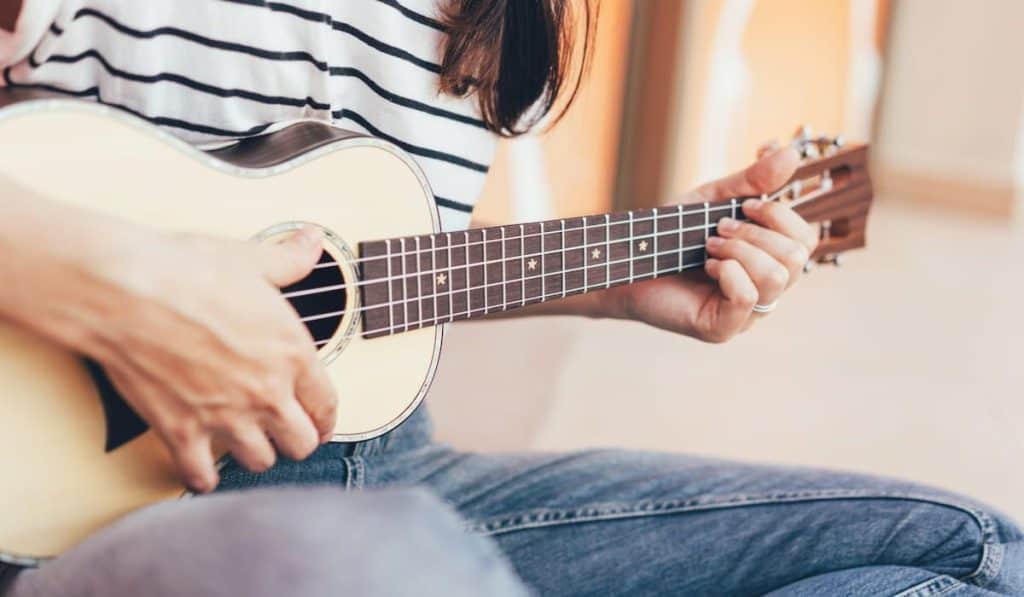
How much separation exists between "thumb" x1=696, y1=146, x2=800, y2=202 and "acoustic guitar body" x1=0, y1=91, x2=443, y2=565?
379 millimetres

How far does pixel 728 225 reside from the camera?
94 centimetres

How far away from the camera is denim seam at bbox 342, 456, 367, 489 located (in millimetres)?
792

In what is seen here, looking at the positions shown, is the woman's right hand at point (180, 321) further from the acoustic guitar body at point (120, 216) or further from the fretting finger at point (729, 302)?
the fretting finger at point (729, 302)

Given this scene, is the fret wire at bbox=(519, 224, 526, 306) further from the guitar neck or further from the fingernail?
the fingernail

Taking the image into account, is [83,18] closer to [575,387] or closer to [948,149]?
[575,387]

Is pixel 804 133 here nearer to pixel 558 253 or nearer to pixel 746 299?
pixel 746 299

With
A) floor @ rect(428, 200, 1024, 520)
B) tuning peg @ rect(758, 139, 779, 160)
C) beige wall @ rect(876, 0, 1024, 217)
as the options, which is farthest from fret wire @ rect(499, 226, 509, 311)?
beige wall @ rect(876, 0, 1024, 217)

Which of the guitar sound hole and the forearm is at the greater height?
the forearm

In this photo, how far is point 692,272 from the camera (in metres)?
0.97

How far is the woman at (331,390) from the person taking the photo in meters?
0.48

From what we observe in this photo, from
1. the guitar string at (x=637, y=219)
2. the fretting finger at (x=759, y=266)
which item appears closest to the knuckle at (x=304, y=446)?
the guitar string at (x=637, y=219)

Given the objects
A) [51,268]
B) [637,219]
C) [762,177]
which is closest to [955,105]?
[762,177]

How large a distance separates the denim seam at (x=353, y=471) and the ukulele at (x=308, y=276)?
1.8 inches

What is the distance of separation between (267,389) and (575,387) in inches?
57.6
